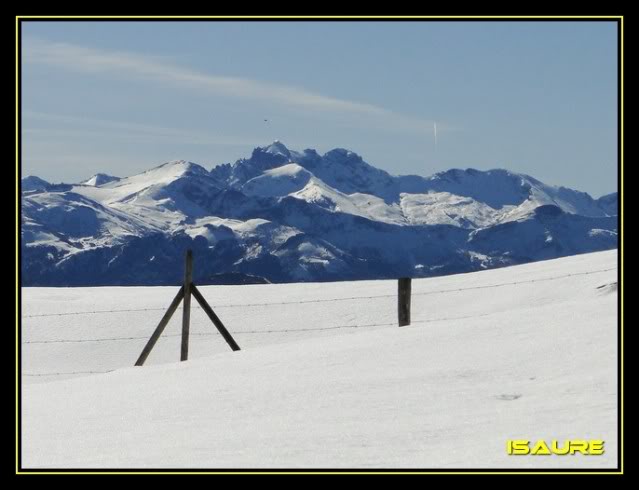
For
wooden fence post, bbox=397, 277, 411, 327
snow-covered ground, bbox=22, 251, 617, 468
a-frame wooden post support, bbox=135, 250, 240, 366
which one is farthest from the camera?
a-frame wooden post support, bbox=135, 250, 240, 366

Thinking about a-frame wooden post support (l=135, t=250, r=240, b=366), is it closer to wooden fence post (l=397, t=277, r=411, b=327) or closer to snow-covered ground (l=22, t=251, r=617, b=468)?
snow-covered ground (l=22, t=251, r=617, b=468)

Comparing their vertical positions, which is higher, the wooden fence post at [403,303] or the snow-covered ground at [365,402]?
the wooden fence post at [403,303]

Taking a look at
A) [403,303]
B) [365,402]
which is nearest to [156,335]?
[403,303]

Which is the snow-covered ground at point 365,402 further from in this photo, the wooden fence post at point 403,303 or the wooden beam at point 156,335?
the wooden fence post at point 403,303

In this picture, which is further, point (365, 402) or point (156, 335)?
point (156, 335)

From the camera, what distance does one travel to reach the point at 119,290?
33000mm

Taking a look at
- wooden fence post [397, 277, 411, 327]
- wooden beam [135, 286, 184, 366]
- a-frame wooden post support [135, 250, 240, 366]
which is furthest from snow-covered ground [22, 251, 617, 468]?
wooden fence post [397, 277, 411, 327]

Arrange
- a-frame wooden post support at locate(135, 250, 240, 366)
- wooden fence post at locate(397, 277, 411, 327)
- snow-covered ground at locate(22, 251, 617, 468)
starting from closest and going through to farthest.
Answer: snow-covered ground at locate(22, 251, 617, 468)
wooden fence post at locate(397, 277, 411, 327)
a-frame wooden post support at locate(135, 250, 240, 366)

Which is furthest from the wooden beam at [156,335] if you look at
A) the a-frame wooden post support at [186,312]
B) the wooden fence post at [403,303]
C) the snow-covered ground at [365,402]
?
the wooden fence post at [403,303]

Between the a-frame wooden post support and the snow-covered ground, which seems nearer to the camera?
the snow-covered ground

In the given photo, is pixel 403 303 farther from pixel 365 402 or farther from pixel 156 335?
pixel 365 402
